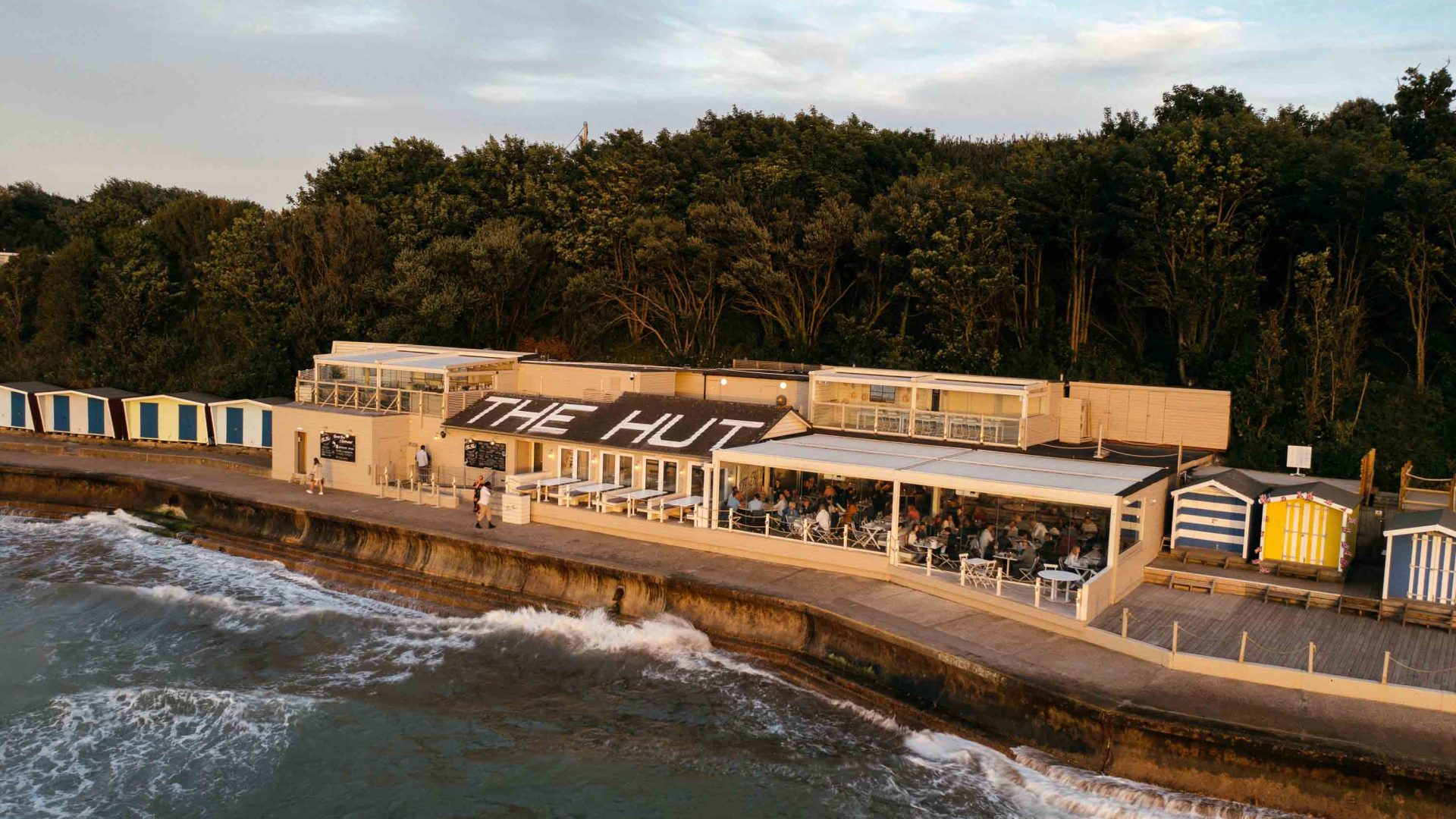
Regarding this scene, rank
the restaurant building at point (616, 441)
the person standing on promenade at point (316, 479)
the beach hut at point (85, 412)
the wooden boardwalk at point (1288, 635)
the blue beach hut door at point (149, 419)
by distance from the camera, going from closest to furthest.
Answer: the wooden boardwalk at point (1288, 635)
the restaurant building at point (616, 441)
the person standing on promenade at point (316, 479)
the blue beach hut door at point (149, 419)
the beach hut at point (85, 412)

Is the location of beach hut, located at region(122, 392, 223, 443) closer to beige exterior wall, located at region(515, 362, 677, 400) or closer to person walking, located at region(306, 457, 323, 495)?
person walking, located at region(306, 457, 323, 495)

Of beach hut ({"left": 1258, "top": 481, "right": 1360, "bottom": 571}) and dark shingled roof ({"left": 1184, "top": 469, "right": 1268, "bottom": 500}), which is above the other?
dark shingled roof ({"left": 1184, "top": 469, "right": 1268, "bottom": 500})

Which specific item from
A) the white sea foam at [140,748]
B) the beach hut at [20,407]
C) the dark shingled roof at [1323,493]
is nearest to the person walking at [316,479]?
the white sea foam at [140,748]

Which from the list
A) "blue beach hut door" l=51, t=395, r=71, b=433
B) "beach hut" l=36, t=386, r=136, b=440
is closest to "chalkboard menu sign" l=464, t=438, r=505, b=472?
"beach hut" l=36, t=386, r=136, b=440

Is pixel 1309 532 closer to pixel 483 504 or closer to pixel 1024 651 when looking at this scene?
pixel 1024 651

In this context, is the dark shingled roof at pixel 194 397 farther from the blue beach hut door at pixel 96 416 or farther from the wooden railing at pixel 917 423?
the wooden railing at pixel 917 423

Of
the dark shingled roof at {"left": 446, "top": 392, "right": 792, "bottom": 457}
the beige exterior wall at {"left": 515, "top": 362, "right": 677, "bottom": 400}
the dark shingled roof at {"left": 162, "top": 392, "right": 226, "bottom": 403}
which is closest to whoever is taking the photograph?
the dark shingled roof at {"left": 446, "top": 392, "right": 792, "bottom": 457}
